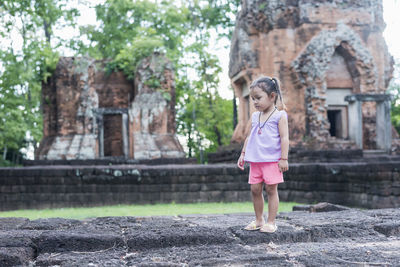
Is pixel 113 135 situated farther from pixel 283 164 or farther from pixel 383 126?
pixel 283 164

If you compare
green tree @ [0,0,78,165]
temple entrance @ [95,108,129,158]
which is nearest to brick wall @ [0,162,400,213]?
green tree @ [0,0,78,165]

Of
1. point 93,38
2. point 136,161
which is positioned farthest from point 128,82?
point 136,161

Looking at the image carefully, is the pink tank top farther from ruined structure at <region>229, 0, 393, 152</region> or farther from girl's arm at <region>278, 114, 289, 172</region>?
ruined structure at <region>229, 0, 393, 152</region>

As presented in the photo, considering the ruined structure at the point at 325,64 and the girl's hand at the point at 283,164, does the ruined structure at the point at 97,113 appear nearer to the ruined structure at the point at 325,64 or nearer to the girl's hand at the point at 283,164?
the ruined structure at the point at 325,64

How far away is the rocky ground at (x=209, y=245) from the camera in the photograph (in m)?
2.73

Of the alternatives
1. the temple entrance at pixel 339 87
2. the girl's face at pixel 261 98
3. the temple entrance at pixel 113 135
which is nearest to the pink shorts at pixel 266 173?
the girl's face at pixel 261 98

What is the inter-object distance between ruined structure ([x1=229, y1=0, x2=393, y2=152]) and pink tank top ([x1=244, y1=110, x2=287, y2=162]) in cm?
1455

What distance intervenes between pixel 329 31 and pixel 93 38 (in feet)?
43.3

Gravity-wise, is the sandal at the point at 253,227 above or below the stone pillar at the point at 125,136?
below

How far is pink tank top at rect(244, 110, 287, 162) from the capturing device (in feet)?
12.2

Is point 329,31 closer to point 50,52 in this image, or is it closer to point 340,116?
point 340,116

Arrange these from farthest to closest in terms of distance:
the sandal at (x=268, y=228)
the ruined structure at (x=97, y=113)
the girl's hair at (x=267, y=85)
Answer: the ruined structure at (x=97, y=113) → the girl's hair at (x=267, y=85) → the sandal at (x=268, y=228)

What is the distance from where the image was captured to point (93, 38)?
25.3 m

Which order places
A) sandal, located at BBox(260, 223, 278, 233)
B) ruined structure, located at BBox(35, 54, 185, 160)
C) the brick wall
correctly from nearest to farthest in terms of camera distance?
sandal, located at BBox(260, 223, 278, 233) < the brick wall < ruined structure, located at BBox(35, 54, 185, 160)
